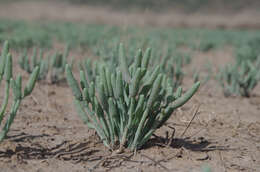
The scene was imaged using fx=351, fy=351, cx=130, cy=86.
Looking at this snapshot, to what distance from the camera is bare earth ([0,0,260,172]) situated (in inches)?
80.6

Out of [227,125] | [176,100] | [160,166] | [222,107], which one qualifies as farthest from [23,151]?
[222,107]

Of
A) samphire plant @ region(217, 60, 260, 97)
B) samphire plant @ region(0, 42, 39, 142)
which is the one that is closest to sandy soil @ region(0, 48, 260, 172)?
samphire plant @ region(0, 42, 39, 142)

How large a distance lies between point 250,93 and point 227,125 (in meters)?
1.71

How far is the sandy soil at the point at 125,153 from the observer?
80.7 inches

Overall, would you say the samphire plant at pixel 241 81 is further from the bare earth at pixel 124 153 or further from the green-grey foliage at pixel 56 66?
the green-grey foliage at pixel 56 66

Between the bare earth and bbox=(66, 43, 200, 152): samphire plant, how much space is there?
0.11 metres

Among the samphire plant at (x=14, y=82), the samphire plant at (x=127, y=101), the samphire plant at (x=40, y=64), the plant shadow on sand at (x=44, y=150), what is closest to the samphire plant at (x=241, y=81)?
the samphire plant at (x=40, y=64)

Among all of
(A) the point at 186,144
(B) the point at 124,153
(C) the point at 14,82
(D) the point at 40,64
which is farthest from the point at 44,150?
(D) the point at 40,64

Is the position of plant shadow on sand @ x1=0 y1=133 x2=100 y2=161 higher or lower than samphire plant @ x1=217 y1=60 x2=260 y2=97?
lower

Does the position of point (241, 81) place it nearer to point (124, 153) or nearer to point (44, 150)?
point (124, 153)

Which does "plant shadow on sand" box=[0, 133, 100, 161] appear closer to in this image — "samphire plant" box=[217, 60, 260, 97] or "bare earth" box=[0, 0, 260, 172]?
"bare earth" box=[0, 0, 260, 172]

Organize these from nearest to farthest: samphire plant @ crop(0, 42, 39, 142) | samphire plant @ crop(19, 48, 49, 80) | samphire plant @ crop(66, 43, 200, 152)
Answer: samphire plant @ crop(0, 42, 39, 142)
samphire plant @ crop(66, 43, 200, 152)
samphire plant @ crop(19, 48, 49, 80)

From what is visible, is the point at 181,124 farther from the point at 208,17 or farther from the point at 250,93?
the point at 208,17

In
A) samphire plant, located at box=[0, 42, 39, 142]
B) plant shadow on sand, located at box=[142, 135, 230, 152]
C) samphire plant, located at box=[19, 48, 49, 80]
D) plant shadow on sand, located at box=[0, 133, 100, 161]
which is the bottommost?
plant shadow on sand, located at box=[0, 133, 100, 161]
